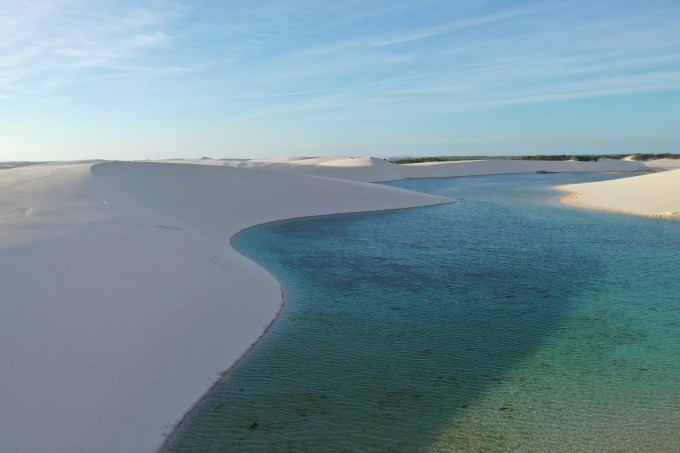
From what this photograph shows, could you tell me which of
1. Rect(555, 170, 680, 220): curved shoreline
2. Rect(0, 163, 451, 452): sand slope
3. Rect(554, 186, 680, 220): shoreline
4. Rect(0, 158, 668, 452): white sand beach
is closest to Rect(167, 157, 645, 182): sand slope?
Rect(555, 170, 680, 220): curved shoreline

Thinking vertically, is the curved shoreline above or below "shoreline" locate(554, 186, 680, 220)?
above

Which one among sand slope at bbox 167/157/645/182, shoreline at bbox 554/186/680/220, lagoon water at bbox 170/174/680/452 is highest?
sand slope at bbox 167/157/645/182

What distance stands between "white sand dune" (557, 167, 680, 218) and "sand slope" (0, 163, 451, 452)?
16113 mm

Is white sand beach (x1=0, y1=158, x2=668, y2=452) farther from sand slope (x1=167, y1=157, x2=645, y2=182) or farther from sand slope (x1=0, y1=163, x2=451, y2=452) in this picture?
sand slope (x1=167, y1=157, x2=645, y2=182)

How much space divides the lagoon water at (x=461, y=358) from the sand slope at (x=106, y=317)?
1.36ft

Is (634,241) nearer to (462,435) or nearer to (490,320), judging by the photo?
(490,320)

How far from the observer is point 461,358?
583 cm

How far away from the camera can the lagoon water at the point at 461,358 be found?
14.1 ft

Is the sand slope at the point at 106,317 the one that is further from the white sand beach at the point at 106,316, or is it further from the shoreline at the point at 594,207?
the shoreline at the point at 594,207

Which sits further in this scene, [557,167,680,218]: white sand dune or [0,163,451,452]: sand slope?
[557,167,680,218]: white sand dune

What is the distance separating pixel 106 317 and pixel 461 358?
409 cm

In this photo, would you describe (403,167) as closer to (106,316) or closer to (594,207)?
(594,207)

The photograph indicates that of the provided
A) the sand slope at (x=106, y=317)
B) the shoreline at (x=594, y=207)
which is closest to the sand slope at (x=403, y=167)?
the shoreline at (x=594, y=207)

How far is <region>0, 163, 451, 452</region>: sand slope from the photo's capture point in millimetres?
4039
